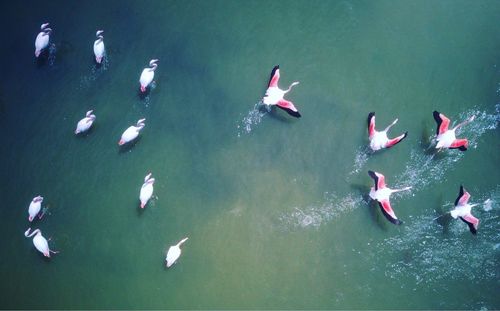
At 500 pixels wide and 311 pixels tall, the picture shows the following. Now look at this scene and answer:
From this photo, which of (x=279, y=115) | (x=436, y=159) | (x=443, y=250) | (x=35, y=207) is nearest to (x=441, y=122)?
(x=436, y=159)

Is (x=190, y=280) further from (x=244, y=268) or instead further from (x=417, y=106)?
(x=417, y=106)

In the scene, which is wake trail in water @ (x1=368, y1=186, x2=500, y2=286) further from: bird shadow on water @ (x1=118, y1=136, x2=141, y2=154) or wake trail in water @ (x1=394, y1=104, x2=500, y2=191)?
bird shadow on water @ (x1=118, y1=136, x2=141, y2=154)

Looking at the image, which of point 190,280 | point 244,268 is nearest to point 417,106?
point 244,268

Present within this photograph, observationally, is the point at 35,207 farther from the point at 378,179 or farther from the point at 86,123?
the point at 378,179

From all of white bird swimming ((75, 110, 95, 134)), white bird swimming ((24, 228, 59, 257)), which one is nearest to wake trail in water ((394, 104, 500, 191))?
white bird swimming ((75, 110, 95, 134))

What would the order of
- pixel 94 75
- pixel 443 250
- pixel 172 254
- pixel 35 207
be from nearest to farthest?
pixel 172 254, pixel 35 207, pixel 443 250, pixel 94 75

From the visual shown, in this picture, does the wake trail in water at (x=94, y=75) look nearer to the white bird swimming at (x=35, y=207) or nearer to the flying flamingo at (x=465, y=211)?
the white bird swimming at (x=35, y=207)
